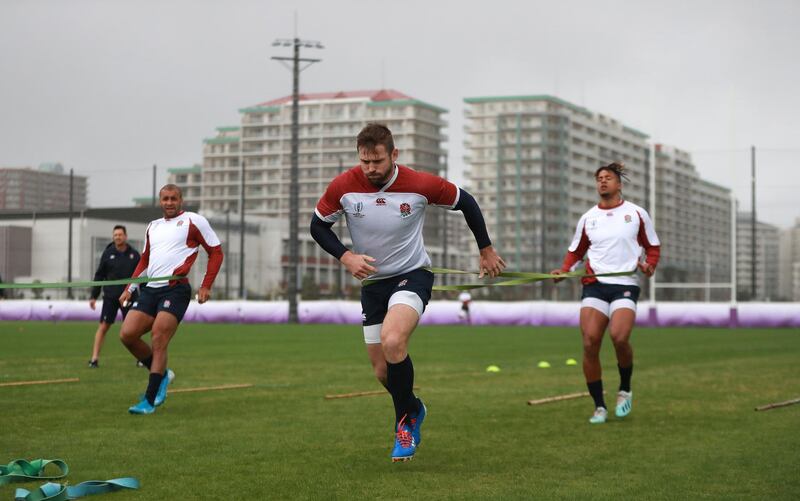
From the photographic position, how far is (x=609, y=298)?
1079 cm

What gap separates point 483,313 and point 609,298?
35.9 meters

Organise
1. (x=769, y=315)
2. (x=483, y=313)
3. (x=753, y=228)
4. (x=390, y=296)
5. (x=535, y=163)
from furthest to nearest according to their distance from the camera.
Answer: (x=535, y=163) → (x=753, y=228) → (x=483, y=313) → (x=769, y=315) → (x=390, y=296)

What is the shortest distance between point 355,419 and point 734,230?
36.2 meters

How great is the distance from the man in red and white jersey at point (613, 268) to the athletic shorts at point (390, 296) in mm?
3170

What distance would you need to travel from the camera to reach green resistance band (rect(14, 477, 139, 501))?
19.4ft

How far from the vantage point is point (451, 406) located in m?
11.7

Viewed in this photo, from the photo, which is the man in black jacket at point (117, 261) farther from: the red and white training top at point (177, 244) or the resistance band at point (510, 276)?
the resistance band at point (510, 276)

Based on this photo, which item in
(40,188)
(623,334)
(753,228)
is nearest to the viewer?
(623,334)

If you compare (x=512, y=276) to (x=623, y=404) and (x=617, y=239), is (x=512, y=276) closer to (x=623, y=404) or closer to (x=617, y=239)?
(x=617, y=239)

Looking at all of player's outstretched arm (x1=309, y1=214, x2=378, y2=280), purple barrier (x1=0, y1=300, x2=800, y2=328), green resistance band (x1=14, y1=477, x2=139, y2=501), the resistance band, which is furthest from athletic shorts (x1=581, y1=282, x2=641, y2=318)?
purple barrier (x1=0, y1=300, x2=800, y2=328)

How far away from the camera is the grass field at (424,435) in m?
6.82

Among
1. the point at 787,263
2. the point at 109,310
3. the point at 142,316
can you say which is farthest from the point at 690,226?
the point at 142,316

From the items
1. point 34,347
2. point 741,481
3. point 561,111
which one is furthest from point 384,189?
point 561,111

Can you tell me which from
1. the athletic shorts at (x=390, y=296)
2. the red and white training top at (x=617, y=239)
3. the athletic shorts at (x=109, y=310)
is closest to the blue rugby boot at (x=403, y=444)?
the athletic shorts at (x=390, y=296)
